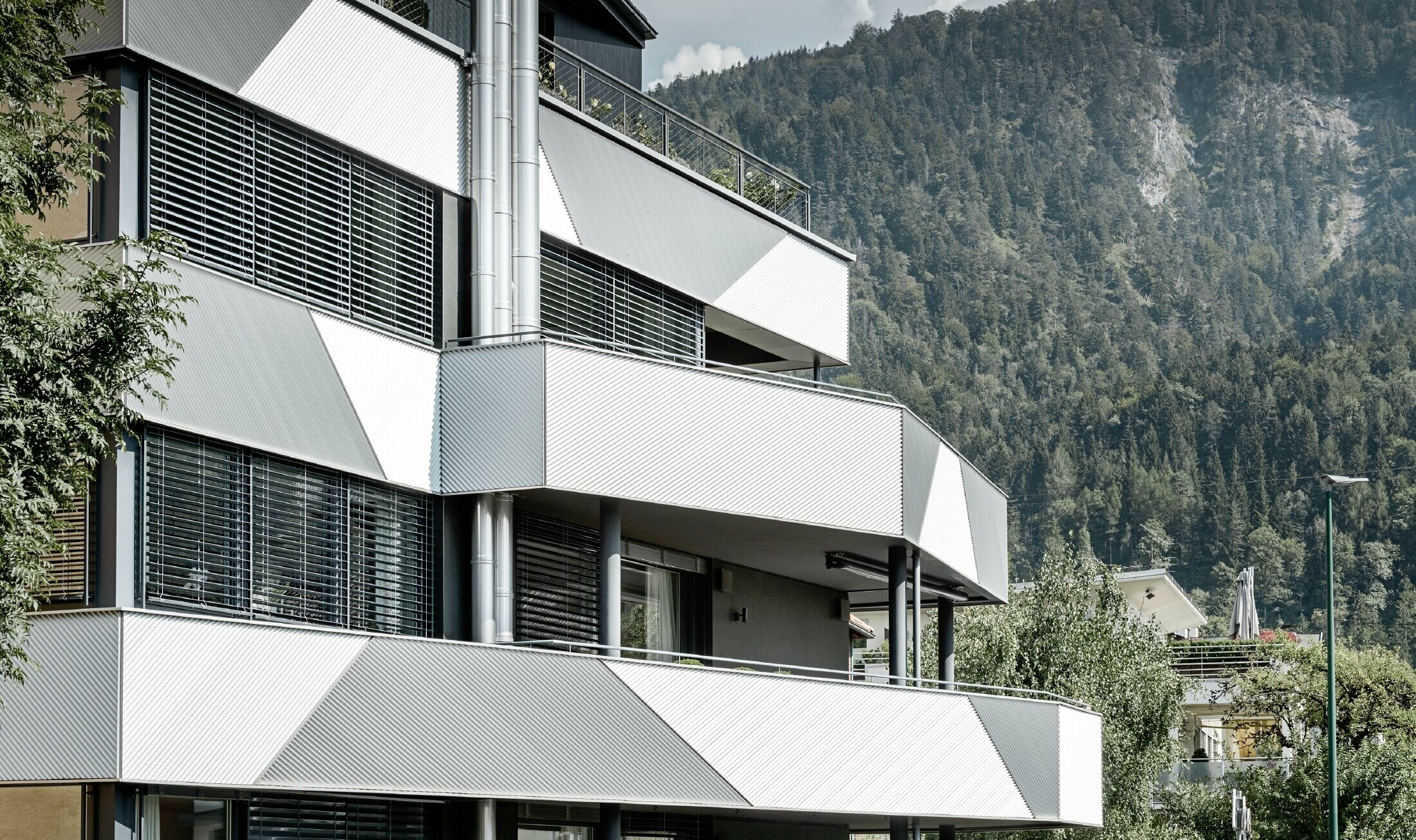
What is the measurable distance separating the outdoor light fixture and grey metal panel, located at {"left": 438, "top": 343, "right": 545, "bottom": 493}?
7032 mm

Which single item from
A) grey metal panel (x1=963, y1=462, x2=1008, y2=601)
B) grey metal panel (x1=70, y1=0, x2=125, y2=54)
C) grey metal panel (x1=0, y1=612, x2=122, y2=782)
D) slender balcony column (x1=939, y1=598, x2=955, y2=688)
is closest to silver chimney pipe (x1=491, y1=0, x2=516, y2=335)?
grey metal panel (x1=70, y1=0, x2=125, y2=54)

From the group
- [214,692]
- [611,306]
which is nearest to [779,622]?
[611,306]

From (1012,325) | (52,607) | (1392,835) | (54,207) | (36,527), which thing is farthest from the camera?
(1012,325)

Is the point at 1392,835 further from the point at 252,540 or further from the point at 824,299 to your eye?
the point at 252,540

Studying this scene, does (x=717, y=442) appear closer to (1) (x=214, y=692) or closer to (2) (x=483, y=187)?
(2) (x=483, y=187)

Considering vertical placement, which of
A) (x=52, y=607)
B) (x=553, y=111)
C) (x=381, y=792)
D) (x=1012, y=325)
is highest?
(x=1012, y=325)

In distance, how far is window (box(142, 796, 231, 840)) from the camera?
54.3 ft

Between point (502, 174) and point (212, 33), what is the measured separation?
4411mm

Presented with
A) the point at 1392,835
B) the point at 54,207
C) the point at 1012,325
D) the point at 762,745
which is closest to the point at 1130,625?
the point at 1392,835

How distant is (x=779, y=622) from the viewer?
2900 cm

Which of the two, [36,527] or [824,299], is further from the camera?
[824,299]

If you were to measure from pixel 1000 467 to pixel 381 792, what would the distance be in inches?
5702

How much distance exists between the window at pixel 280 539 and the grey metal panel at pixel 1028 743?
825 cm

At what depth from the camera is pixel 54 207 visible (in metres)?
17.9
